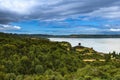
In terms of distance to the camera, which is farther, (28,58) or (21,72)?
(28,58)

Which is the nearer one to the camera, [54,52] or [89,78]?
[89,78]

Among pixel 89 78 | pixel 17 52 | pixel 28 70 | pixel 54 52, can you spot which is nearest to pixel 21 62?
pixel 28 70

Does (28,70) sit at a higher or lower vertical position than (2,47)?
lower

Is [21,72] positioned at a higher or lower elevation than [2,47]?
lower

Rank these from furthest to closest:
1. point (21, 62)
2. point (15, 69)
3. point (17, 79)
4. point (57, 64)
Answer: point (57, 64) < point (21, 62) < point (15, 69) < point (17, 79)

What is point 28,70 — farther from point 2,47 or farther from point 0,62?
point 2,47

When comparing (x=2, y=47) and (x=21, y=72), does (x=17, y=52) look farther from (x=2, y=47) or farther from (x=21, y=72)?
(x=21, y=72)

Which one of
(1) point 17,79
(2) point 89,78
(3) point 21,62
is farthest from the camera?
(3) point 21,62

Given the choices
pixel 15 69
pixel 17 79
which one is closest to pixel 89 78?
pixel 17 79

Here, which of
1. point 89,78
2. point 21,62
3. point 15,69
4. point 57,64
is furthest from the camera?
point 57,64
